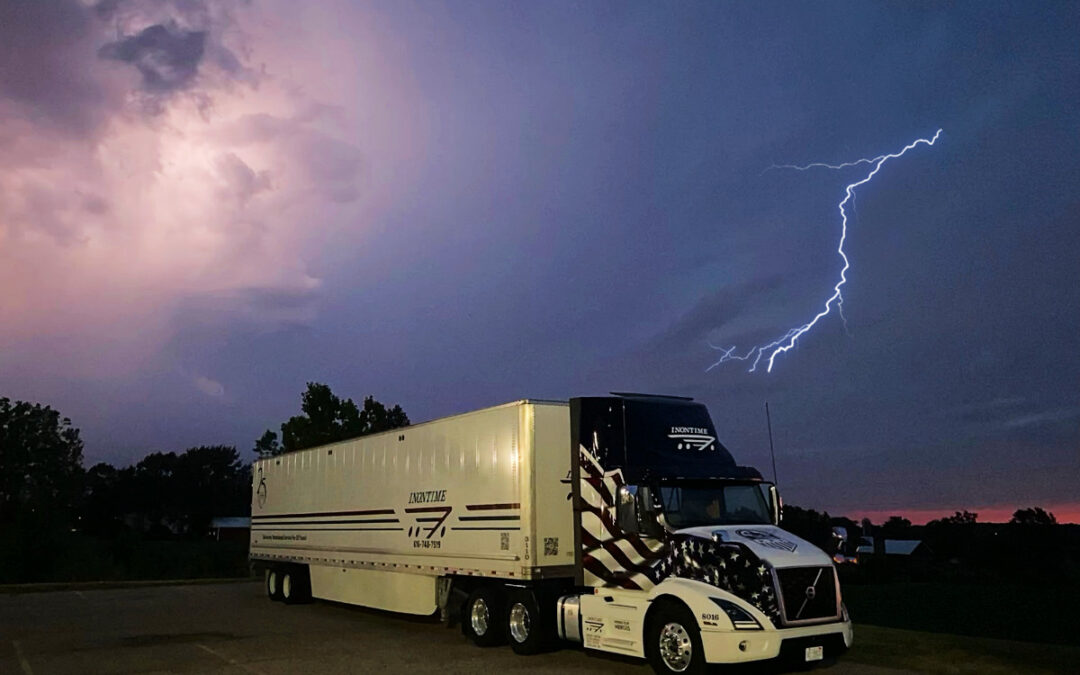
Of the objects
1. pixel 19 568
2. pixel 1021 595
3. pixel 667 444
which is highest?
pixel 667 444

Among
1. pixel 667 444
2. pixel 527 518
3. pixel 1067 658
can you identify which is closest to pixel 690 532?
pixel 667 444

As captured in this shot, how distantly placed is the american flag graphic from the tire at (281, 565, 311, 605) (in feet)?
38.6

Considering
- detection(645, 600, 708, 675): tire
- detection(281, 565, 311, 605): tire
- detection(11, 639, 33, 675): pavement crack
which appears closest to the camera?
detection(645, 600, 708, 675): tire

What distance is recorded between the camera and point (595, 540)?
39.9ft

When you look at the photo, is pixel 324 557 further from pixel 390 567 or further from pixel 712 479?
pixel 712 479

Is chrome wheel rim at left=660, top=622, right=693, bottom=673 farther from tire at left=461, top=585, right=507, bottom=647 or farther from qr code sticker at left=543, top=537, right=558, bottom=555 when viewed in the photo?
tire at left=461, top=585, right=507, bottom=647

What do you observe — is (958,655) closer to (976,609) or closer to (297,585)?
(297,585)

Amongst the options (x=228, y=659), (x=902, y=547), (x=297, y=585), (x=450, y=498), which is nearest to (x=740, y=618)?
(x=450, y=498)

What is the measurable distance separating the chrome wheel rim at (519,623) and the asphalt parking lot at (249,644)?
29 centimetres

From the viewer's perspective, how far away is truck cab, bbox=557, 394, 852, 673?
9.80 meters

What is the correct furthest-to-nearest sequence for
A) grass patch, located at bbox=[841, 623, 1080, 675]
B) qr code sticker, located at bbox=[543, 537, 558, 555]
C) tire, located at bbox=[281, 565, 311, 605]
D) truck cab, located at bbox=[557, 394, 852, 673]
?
tire, located at bbox=[281, 565, 311, 605] < qr code sticker, located at bbox=[543, 537, 558, 555] < grass patch, located at bbox=[841, 623, 1080, 675] < truck cab, located at bbox=[557, 394, 852, 673]

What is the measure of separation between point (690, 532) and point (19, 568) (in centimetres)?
3315

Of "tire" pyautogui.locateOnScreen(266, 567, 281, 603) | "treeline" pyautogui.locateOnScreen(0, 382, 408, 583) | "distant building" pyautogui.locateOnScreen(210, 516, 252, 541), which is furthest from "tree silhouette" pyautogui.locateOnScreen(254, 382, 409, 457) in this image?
"distant building" pyautogui.locateOnScreen(210, 516, 252, 541)

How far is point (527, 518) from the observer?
1269cm
